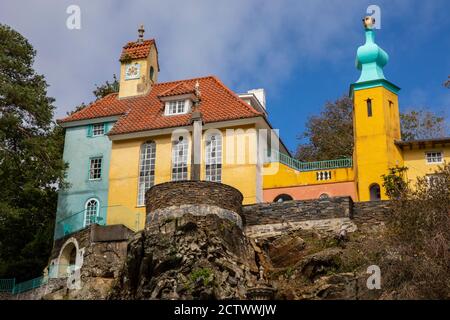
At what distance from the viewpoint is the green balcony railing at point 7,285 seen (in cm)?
3362

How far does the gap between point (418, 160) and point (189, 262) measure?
13300 millimetres

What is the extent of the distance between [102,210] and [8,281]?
5.10 m

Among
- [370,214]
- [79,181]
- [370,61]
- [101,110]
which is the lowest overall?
[370,214]

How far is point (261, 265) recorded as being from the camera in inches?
1105

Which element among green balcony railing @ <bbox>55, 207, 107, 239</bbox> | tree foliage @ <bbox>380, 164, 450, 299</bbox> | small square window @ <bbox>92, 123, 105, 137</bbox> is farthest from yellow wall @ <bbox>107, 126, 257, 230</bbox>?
tree foliage @ <bbox>380, 164, 450, 299</bbox>

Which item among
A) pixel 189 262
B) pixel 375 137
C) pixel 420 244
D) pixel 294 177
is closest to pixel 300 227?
pixel 189 262

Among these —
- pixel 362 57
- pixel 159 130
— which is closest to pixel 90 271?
pixel 159 130

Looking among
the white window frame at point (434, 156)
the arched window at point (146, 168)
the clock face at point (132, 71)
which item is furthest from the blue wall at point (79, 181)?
the white window frame at point (434, 156)

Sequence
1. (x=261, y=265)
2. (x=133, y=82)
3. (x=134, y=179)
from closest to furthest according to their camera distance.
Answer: (x=261, y=265), (x=134, y=179), (x=133, y=82)

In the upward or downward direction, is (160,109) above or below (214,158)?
above

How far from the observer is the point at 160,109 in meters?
37.2

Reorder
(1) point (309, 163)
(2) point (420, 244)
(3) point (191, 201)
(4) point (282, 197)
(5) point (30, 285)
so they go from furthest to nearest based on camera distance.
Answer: (1) point (309, 163)
(4) point (282, 197)
(5) point (30, 285)
(3) point (191, 201)
(2) point (420, 244)

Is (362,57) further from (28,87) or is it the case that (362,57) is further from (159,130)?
(28,87)

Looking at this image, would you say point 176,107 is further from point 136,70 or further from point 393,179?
point 393,179
